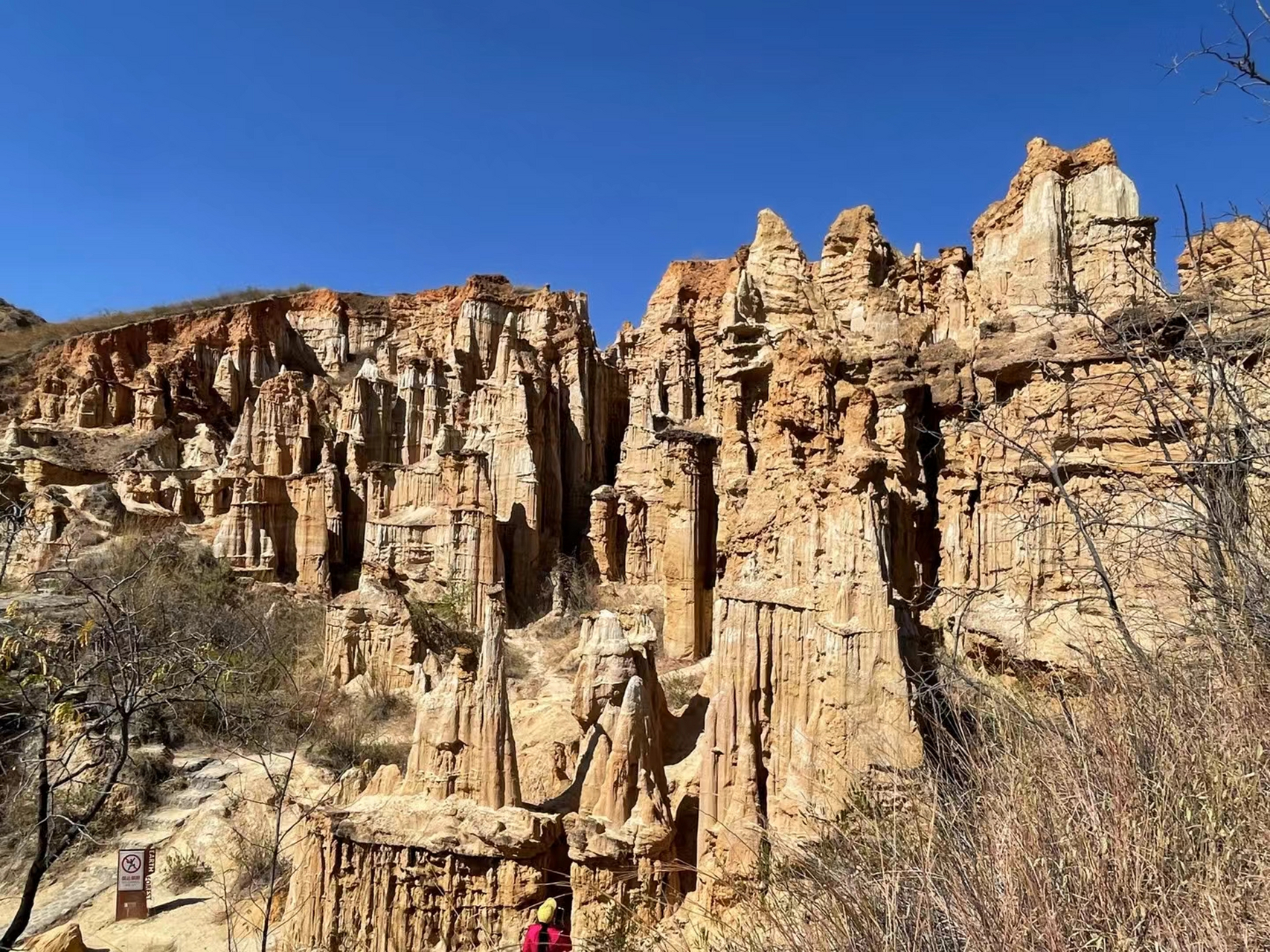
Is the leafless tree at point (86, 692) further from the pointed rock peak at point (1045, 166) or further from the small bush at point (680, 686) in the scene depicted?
the pointed rock peak at point (1045, 166)

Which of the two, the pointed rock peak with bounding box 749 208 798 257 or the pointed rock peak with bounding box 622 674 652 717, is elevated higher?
the pointed rock peak with bounding box 749 208 798 257

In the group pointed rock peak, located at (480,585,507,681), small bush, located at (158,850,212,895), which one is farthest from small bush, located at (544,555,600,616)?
pointed rock peak, located at (480,585,507,681)

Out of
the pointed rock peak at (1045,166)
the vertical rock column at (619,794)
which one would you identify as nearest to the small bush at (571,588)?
the vertical rock column at (619,794)

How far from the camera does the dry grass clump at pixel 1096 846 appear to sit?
6.91 feet

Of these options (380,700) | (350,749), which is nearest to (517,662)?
(380,700)

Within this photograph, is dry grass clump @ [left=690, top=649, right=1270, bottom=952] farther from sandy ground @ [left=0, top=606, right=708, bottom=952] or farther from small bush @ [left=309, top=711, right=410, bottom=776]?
small bush @ [left=309, top=711, right=410, bottom=776]

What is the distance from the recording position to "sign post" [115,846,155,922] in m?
9.51

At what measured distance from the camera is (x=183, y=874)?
1059cm

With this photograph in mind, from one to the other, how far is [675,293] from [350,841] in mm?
33503

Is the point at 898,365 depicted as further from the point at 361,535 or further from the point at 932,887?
the point at 361,535

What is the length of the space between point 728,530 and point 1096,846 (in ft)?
29.4

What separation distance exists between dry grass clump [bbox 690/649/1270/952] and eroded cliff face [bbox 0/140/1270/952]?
27.3 inches

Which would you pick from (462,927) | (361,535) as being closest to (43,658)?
(462,927)

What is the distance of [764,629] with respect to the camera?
24.5 ft
